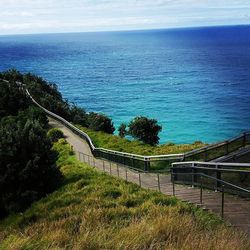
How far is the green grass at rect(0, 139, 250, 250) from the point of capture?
23.0 ft

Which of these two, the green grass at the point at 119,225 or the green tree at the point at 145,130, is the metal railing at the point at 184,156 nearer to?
the green grass at the point at 119,225

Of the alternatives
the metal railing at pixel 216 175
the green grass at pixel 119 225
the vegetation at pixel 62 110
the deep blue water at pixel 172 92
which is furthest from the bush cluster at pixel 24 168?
the deep blue water at pixel 172 92

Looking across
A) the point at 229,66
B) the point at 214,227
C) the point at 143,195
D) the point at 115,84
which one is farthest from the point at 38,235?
the point at 229,66

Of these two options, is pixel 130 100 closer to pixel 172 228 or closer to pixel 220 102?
pixel 220 102

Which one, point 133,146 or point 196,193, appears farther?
point 133,146

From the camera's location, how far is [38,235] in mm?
8312

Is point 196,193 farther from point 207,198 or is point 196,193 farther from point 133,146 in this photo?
point 133,146

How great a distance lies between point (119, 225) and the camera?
29.2 feet

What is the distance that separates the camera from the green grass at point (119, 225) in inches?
276

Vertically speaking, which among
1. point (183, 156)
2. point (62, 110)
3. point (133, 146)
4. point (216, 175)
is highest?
point (216, 175)

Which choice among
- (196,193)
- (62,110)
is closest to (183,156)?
(196,193)

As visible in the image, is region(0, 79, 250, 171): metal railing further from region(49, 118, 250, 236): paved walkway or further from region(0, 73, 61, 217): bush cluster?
region(0, 73, 61, 217): bush cluster

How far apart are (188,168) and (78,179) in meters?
5.46

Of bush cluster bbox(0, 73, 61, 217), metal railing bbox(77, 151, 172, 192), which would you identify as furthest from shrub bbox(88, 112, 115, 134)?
bush cluster bbox(0, 73, 61, 217)
